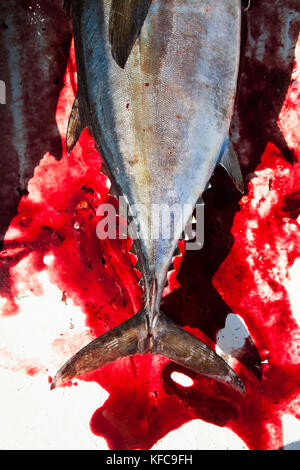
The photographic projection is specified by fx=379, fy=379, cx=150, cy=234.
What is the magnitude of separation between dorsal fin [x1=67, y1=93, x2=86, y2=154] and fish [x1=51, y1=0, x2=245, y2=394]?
0.04m

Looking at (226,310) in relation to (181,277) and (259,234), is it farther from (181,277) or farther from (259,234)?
(259,234)

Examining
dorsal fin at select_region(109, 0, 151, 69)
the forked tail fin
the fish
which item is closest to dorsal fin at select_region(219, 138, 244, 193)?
the fish

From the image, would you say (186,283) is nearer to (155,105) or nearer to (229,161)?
(229,161)

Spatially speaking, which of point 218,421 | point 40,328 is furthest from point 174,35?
point 218,421

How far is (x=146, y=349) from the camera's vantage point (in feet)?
5.17

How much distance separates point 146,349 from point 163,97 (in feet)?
3.27

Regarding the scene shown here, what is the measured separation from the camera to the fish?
4.48 feet

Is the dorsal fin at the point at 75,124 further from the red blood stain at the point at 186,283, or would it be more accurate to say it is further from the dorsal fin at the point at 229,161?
the dorsal fin at the point at 229,161

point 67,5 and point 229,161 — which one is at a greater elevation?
point 67,5

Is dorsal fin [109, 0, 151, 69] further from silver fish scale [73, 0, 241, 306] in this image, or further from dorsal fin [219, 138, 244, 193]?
dorsal fin [219, 138, 244, 193]

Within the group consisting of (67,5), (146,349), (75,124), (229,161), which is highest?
(67,5)

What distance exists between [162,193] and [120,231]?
668 mm

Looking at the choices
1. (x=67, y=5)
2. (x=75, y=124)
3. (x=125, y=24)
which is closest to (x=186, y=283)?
(x=75, y=124)

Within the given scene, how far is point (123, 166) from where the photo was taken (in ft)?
4.75
